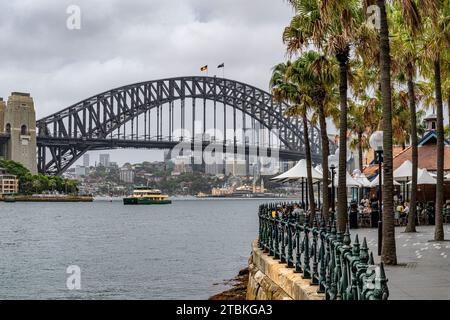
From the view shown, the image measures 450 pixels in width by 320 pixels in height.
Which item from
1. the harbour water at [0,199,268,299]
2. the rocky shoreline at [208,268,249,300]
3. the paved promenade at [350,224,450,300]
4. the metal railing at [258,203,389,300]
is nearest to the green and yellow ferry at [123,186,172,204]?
the harbour water at [0,199,268,299]

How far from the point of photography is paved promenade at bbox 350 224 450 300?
35.5 ft

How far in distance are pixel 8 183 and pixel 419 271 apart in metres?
157

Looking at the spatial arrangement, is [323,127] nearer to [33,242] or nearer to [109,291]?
[109,291]

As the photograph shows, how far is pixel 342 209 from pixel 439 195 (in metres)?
2.95

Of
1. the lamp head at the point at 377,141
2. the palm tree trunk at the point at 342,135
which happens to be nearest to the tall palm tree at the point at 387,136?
the lamp head at the point at 377,141

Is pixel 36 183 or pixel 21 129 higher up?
pixel 21 129

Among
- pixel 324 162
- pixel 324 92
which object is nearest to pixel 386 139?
pixel 324 162

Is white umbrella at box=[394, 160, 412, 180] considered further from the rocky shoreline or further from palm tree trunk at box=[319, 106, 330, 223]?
the rocky shoreline

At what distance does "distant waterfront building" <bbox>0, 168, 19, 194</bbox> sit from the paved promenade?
139642 millimetres

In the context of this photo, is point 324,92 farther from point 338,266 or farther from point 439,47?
point 338,266

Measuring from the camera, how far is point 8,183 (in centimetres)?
16150

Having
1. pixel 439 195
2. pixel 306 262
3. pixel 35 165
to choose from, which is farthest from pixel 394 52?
pixel 35 165

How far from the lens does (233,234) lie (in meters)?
59.0

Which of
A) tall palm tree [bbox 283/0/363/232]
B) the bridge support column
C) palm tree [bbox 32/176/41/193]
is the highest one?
the bridge support column
